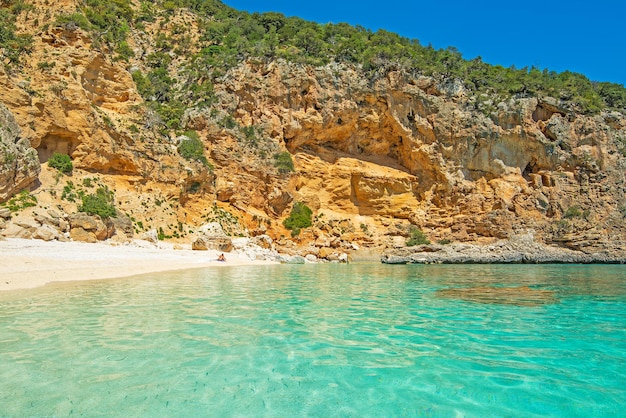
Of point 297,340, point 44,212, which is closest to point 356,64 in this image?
point 44,212

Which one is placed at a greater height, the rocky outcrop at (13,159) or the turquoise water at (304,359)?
the rocky outcrop at (13,159)

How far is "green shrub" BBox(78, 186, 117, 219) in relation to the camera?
22.5 m

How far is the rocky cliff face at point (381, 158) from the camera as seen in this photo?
33125 mm

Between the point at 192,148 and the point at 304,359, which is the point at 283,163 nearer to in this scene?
the point at 192,148

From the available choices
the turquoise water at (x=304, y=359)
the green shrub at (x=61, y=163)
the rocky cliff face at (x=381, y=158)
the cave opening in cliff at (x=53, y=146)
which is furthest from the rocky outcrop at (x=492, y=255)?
the cave opening in cliff at (x=53, y=146)

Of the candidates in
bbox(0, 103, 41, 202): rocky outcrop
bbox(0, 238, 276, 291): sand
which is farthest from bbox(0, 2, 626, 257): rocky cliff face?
bbox(0, 238, 276, 291): sand

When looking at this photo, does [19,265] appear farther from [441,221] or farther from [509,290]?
[441,221]

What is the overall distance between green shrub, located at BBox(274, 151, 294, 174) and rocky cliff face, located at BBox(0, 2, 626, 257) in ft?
1.94

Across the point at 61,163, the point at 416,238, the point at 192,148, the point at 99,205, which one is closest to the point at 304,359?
the point at 99,205

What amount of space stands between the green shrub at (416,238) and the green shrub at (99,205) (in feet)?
81.5

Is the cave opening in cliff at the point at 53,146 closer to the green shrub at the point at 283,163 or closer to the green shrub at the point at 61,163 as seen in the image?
the green shrub at the point at 61,163

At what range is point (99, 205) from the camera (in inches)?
905

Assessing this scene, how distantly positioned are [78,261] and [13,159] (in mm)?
9237

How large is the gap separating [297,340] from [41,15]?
1393 inches
